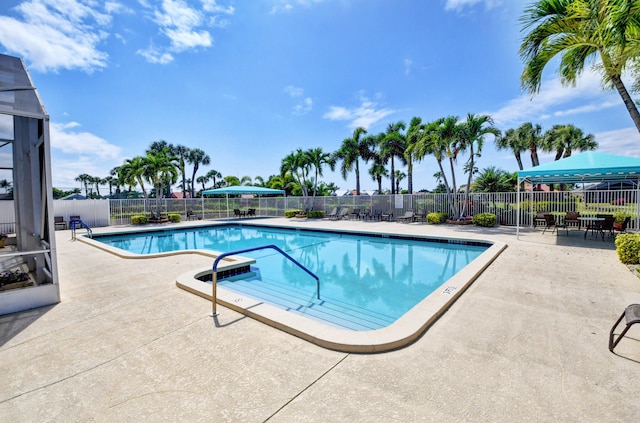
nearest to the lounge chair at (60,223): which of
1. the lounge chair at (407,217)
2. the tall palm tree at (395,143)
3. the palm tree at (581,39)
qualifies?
the lounge chair at (407,217)

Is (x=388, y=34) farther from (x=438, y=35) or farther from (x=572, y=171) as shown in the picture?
(x=572, y=171)

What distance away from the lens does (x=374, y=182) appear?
28969mm

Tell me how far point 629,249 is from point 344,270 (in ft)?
19.4

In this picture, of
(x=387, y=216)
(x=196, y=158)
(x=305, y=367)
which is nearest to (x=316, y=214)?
(x=387, y=216)

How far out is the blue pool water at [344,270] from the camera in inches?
195

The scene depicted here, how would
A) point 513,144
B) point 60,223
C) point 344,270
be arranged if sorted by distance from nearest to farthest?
point 344,270
point 60,223
point 513,144

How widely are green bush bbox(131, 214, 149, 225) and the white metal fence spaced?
0.76 m

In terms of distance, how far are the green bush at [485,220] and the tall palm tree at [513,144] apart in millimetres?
16749

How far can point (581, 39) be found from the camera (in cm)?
571

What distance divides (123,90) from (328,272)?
12.0m

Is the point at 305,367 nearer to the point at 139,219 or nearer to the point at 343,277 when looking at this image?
the point at 343,277

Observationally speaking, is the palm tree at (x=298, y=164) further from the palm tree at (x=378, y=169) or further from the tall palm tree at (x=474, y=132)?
the tall palm tree at (x=474, y=132)

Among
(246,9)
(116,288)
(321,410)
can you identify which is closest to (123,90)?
(246,9)

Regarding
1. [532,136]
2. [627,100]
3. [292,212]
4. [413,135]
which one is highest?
[532,136]
